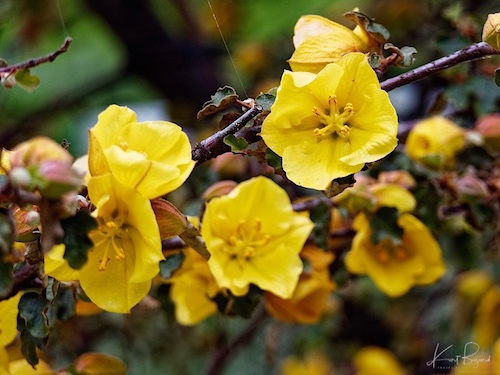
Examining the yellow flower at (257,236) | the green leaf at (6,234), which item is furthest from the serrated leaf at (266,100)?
the green leaf at (6,234)

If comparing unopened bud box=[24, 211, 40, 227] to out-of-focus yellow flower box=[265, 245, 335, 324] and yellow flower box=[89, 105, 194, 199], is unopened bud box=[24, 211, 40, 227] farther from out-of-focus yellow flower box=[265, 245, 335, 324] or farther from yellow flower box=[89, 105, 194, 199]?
out-of-focus yellow flower box=[265, 245, 335, 324]

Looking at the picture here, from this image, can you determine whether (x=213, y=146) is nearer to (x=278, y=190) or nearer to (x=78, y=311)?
(x=278, y=190)

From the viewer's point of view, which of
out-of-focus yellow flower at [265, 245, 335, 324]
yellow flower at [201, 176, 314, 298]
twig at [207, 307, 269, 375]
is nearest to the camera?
yellow flower at [201, 176, 314, 298]

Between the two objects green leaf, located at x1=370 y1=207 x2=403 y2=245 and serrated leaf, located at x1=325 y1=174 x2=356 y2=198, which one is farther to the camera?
green leaf, located at x1=370 y1=207 x2=403 y2=245

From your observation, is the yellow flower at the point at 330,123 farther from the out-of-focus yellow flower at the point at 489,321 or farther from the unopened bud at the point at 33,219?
the out-of-focus yellow flower at the point at 489,321

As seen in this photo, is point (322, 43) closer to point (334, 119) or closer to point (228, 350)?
point (334, 119)

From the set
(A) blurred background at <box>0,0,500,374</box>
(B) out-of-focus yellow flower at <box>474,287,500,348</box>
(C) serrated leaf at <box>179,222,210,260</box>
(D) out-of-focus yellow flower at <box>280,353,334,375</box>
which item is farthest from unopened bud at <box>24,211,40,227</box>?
(D) out-of-focus yellow flower at <box>280,353,334,375</box>
